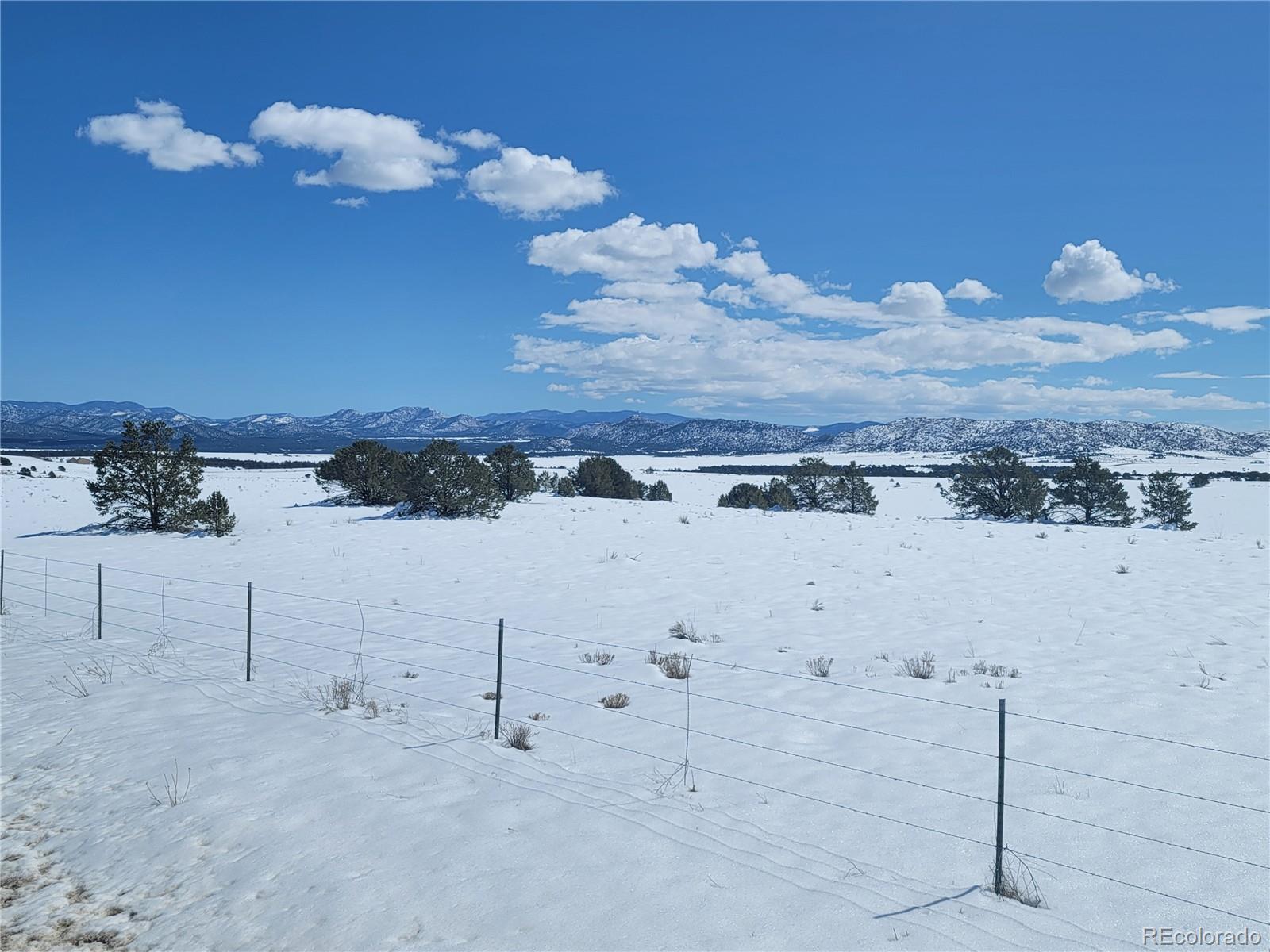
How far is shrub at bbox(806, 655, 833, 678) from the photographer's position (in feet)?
31.9

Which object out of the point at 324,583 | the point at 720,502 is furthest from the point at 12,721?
the point at 720,502

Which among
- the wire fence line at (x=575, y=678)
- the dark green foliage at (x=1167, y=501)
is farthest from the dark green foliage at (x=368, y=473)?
the dark green foliage at (x=1167, y=501)

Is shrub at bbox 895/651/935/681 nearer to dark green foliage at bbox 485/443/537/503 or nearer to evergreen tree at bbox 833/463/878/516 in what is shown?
dark green foliage at bbox 485/443/537/503

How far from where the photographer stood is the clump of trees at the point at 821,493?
44.8m

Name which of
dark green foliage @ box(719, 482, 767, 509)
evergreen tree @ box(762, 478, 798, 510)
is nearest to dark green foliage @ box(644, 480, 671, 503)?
dark green foliage @ box(719, 482, 767, 509)

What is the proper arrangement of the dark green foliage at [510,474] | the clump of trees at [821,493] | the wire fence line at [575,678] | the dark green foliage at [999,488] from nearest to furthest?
1. the wire fence line at [575,678]
2. the dark green foliage at [510,474]
3. the dark green foliage at [999,488]
4. the clump of trees at [821,493]

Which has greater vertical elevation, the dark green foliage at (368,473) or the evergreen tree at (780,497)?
the dark green foliage at (368,473)

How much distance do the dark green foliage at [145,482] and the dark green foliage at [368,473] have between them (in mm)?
8517

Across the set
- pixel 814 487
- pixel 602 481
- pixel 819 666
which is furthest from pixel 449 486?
pixel 814 487

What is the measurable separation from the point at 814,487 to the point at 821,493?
1.94 feet

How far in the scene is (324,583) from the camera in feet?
57.2

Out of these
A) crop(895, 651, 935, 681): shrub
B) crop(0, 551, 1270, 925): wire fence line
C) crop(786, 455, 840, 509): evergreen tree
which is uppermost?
crop(786, 455, 840, 509): evergreen tree

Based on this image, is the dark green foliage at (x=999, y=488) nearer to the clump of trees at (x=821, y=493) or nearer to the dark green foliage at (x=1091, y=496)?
the dark green foliage at (x=1091, y=496)

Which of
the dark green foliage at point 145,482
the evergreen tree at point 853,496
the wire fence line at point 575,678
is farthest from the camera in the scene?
the evergreen tree at point 853,496
